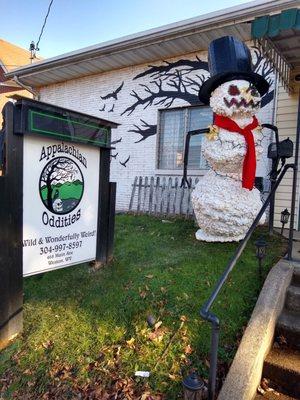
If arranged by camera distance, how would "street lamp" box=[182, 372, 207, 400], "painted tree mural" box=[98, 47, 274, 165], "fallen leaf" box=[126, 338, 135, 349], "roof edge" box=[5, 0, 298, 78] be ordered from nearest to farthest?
"street lamp" box=[182, 372, 207, 400], "fallen leaf" box=[126, 338, 135, 349], "roof edge" box=[5, 0, 298, 78], "painted tree mural" box=[98, 47, 274, 165]

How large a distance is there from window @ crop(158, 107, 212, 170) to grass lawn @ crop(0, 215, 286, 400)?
12.4 feet

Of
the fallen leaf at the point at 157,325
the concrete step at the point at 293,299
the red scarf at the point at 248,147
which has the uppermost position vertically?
the red scarf at the point at 248,147

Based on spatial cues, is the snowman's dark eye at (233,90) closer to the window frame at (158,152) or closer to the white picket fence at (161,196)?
the white picket fence at (161,196)

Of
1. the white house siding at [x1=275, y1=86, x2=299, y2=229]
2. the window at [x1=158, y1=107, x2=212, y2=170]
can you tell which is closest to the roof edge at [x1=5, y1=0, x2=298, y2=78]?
the white house siding at [x1=275, y1=86, x2=299, y2=229]

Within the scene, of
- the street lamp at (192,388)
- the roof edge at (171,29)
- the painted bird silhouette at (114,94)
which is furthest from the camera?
the painted bird silhouette at (114,94)

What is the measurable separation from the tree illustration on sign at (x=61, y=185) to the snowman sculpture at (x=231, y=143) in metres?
1.59

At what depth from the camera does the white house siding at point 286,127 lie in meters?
6.23

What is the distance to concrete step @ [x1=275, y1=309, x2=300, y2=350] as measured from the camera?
114 inches

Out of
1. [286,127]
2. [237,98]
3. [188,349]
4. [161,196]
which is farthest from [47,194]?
[286,127]

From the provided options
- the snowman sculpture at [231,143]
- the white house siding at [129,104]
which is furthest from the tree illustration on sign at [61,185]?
the white house siding at [129,104]

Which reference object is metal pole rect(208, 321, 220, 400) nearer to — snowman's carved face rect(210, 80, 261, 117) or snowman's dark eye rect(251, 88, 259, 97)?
snowman's carved face rect(210, 80, 261, 117)

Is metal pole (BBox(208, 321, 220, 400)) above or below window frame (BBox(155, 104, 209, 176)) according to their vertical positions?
below

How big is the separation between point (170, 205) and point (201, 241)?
115 inches

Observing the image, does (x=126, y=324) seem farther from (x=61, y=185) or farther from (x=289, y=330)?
(x=61, y=185)
